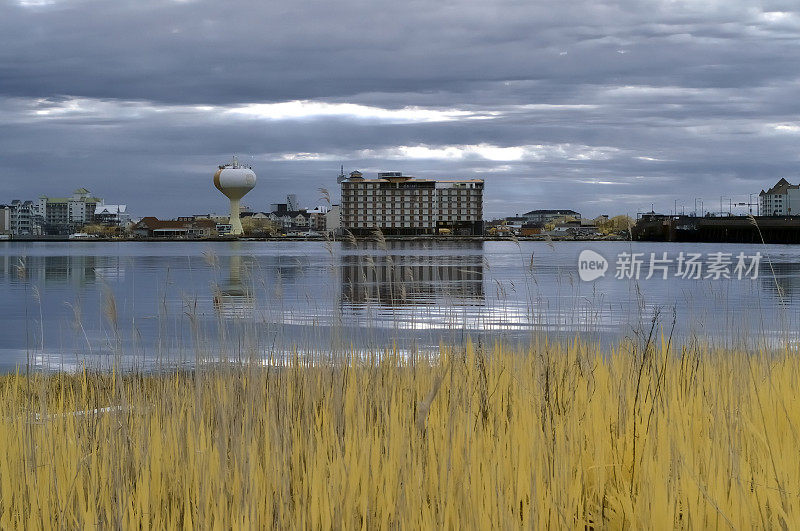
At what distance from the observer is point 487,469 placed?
3.19 meters

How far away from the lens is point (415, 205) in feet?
559

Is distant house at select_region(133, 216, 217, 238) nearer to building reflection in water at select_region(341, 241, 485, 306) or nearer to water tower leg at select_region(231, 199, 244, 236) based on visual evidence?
water tower leg at select_region(231, 199, 244, 236)

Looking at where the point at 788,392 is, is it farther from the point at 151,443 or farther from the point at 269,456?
the point at 151,443

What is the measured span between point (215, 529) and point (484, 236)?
16974 centimetres

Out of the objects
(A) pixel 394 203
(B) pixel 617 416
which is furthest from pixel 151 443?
(A) pixel 394 203

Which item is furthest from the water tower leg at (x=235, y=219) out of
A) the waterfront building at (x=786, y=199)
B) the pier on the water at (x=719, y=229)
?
the waterfront building at (x=786, y=199)

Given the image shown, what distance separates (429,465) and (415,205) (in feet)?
550

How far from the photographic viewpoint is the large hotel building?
546 feet

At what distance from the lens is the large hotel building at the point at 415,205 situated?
166m

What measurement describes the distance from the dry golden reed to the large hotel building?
530 ft

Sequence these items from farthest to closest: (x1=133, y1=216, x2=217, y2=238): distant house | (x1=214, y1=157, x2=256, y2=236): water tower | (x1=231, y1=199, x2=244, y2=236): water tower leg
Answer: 1. (x1=133, y1=216, x2=217, y2=238): distant house
2. (x1=231, y1=199, x2=244, y2=236): water tower leg
3. (x1=214, y1=157, x2=256, y2=236): water tower

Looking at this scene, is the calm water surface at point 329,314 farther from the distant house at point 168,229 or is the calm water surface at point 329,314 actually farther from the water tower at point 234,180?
the distant house at point 168,229
